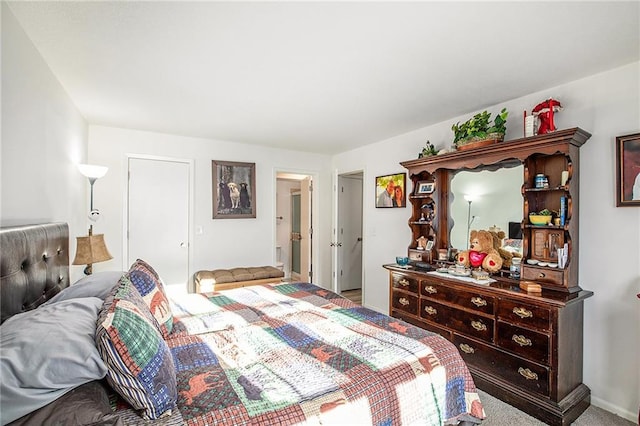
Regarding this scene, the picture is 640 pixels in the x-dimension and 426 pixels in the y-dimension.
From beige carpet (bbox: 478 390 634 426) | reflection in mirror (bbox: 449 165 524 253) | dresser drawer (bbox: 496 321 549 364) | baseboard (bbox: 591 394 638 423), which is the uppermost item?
reflection in mirror (bbox: 449 165 524 253)

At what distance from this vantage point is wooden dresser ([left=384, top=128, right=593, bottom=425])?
213cm

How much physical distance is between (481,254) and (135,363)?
2825mm

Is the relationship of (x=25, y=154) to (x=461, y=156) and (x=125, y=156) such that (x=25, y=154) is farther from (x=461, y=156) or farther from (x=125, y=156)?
(x=461, y=156)

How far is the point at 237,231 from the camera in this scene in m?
4.57

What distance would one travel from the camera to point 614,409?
2209mm

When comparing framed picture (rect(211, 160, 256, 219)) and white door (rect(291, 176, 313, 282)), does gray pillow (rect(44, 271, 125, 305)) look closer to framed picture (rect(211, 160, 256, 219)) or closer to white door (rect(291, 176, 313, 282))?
framed picture (rect(211, 160, 256, 219))

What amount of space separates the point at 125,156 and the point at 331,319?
340 centimetres

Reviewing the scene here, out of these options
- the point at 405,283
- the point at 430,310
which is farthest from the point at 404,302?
the point at 430,310

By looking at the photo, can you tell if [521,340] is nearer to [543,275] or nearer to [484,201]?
[543,275]

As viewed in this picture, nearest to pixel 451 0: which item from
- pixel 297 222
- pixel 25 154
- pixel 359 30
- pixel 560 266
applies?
pixel 359 30

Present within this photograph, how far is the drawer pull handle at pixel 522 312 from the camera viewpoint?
87.0 inches

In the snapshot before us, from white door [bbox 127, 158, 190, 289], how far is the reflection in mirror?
11.1 ft

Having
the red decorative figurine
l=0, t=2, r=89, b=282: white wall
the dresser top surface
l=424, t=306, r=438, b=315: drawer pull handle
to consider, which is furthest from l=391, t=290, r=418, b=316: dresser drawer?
l=0, t=2, r=89, b=282: white wall

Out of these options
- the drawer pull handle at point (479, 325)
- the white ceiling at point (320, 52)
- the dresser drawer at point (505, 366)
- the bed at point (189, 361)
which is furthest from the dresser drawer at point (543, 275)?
the white ceiling at point (320, 52)
